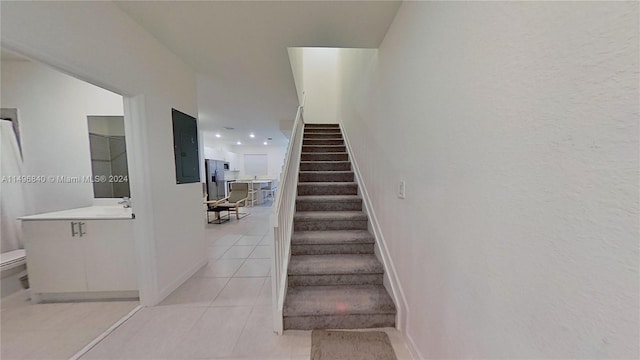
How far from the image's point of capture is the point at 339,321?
1873 mm

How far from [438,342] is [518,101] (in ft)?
4.27

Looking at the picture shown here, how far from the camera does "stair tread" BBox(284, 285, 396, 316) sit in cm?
188

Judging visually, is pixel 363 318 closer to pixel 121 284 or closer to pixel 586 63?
pixel 586 63

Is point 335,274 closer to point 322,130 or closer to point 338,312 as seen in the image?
point 338,312

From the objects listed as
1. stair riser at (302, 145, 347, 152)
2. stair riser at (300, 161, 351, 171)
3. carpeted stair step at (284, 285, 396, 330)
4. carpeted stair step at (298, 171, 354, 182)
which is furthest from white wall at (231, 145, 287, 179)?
carpeted stair step at (284, 285, 396, 330)

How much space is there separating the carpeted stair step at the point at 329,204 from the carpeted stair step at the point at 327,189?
0.31 meters

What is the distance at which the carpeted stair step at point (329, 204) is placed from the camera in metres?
3.07

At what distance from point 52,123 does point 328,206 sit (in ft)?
11.6

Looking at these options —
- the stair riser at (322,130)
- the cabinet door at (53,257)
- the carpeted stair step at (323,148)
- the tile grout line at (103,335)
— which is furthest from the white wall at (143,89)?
the stair riser at (322,130)

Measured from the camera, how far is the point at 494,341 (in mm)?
867

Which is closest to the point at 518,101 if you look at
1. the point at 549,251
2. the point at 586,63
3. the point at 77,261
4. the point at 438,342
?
the point at 586,63

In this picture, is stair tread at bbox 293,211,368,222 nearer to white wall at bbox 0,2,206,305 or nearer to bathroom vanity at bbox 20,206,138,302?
white wall at bbox 0,2,206,305

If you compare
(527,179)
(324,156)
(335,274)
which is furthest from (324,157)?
(527,179)

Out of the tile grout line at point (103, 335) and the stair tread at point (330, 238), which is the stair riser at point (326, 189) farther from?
the tile grout line at point (103, 335)
